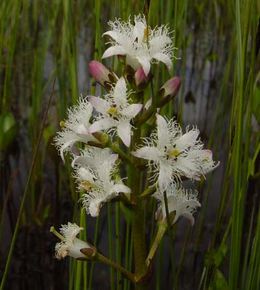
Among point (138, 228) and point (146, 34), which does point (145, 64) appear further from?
point (138, 228)

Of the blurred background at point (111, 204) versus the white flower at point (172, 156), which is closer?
the white flower at point (172, 156)

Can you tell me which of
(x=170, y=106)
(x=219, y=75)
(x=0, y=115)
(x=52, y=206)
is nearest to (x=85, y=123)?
(x=170, y=106)

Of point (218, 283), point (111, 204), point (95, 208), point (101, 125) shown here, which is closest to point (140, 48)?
point (101, 125)

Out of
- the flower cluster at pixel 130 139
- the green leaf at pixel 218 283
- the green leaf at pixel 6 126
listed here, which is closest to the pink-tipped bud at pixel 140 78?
the flower cluster at pixel 130 139

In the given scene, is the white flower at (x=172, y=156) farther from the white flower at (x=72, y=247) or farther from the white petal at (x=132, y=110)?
the white flower at (x=72, y=247)

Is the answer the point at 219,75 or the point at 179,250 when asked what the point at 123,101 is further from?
the point at 219,75

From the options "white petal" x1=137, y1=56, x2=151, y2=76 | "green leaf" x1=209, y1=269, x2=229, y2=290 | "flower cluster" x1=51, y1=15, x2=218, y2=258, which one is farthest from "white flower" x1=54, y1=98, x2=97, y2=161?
"green leaf" x1=209, y1=269, x2=229, y2=290
